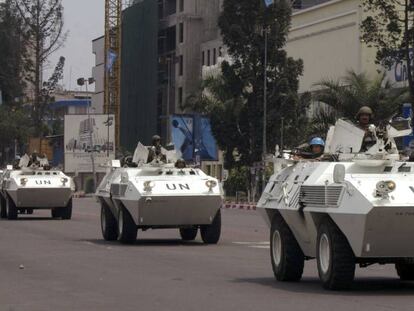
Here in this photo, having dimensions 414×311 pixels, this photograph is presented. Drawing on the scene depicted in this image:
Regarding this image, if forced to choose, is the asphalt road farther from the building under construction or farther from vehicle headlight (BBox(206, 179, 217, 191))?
the building under construction

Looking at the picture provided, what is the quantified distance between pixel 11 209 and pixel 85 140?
168 ft

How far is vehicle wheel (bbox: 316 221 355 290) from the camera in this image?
13.7m

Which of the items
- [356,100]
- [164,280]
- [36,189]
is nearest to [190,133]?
[356,100]

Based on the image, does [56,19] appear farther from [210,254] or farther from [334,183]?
[334,183]

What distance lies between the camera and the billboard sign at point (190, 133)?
2709 inches

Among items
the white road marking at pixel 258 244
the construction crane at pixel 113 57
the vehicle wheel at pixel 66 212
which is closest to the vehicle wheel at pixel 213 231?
the white road marking at pixel 258 244

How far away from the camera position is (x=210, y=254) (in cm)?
2178

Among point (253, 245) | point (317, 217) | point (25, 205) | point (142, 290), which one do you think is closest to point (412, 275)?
point (317, 217)

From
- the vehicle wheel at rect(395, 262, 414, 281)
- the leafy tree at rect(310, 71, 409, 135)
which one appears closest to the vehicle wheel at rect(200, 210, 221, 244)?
the vehicle wheel at rect(395, 262, 414, 281)

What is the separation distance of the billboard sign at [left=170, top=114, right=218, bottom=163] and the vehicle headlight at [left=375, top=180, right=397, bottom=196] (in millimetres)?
53386

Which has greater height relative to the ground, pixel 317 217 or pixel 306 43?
pixel 306 43

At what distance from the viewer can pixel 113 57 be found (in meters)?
106

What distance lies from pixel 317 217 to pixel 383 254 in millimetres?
1213

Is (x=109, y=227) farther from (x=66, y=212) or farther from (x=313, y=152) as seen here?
(x=66, y=212)
